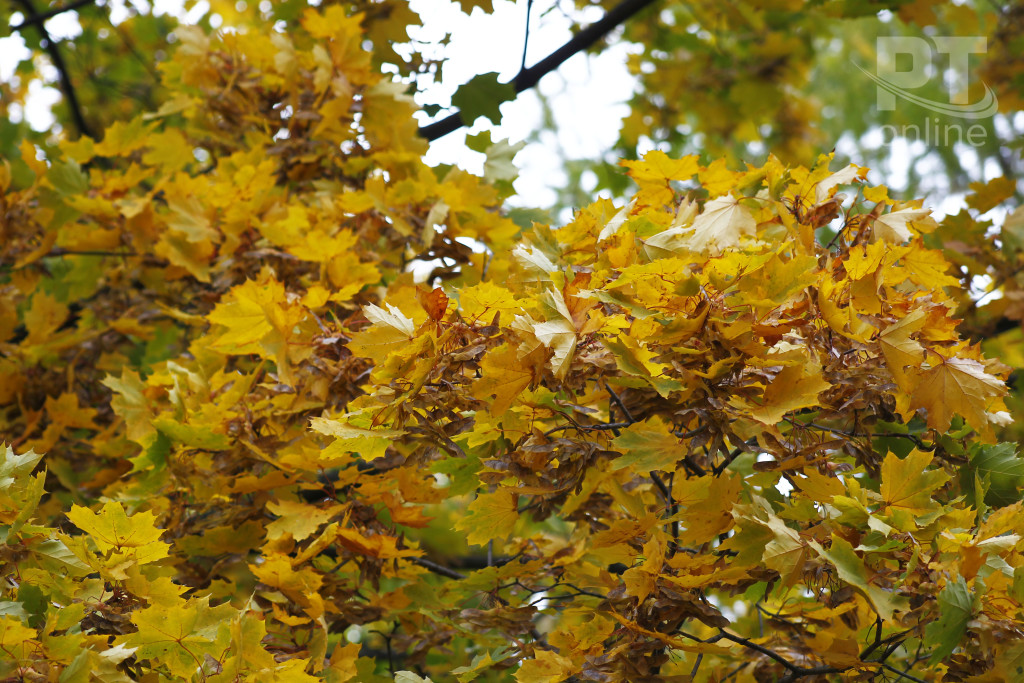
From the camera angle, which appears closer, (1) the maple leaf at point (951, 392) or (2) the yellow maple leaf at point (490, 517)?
(1) the maple leaf at point (951, 392)

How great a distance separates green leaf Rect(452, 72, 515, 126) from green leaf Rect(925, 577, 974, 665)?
1.91 m

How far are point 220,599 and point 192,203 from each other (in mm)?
1107

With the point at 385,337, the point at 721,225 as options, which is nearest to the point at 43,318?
the point at 385,337

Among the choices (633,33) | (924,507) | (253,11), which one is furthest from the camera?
(633,33)

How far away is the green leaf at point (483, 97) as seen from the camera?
8.59 ft

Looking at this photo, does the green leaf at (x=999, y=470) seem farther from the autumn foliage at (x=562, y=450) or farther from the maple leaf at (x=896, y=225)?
the maple leaf at (x=896, y=225)

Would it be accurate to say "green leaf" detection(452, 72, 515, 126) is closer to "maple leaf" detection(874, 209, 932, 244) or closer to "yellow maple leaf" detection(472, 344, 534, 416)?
"maple leaf" detection(874, 209, 932, 244)

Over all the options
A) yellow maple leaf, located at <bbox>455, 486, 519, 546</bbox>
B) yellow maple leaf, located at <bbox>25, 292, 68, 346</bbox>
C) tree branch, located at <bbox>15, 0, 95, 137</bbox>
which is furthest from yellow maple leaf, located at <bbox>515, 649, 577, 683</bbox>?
tree branch, located at <bbox>15, 0, 95, 137</bbox>

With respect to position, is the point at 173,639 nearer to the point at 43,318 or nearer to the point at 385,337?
the point at 385,337

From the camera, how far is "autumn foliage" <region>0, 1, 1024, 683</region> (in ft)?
4.43

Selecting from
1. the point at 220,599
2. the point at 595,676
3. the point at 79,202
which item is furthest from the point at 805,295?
the point at 79,202

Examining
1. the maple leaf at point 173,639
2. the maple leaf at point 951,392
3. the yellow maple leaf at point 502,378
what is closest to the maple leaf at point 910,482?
the maple leaf at point 951,392

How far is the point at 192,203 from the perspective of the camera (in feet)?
7.92

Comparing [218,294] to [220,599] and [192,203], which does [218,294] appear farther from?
[220,599]
